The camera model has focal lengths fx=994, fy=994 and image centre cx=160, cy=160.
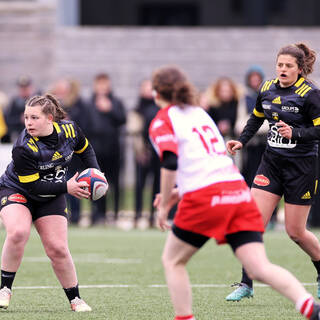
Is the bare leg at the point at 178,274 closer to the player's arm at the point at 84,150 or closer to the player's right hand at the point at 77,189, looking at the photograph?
the player's right hand at the point at 77,189

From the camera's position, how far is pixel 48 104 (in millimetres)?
7309

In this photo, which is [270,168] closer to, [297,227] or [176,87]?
[297,227]

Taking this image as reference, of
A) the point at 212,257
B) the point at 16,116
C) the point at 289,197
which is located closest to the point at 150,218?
the point at 16,116

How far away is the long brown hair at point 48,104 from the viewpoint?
726 cm

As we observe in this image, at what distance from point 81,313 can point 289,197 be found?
1865 mm

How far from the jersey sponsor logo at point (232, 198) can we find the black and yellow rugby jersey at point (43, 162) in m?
1.66

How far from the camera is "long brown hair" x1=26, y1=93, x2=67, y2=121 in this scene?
7262 millimetres

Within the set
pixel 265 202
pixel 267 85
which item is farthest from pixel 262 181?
pixel 267 85

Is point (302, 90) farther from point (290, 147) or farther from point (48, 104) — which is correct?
point (48, 104)

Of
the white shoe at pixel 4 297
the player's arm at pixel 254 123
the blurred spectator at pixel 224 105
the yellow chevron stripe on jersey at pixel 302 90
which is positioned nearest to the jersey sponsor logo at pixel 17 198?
the white shoe at pixel 4 297

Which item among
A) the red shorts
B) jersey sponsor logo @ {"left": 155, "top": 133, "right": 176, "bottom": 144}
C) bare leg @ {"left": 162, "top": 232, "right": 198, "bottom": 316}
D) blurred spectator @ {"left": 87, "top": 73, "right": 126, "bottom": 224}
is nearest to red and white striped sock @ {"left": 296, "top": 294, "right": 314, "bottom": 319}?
the red shorts

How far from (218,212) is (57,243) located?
188cm

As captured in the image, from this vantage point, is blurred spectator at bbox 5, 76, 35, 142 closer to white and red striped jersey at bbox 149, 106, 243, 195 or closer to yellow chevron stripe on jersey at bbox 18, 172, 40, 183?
yellow chevron stripe on jersey at bbox 18, 172, 40, 183

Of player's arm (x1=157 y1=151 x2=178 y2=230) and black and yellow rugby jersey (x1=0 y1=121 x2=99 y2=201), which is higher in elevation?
player's arm (x1=157 y1=151 x2=178 y2=230)
